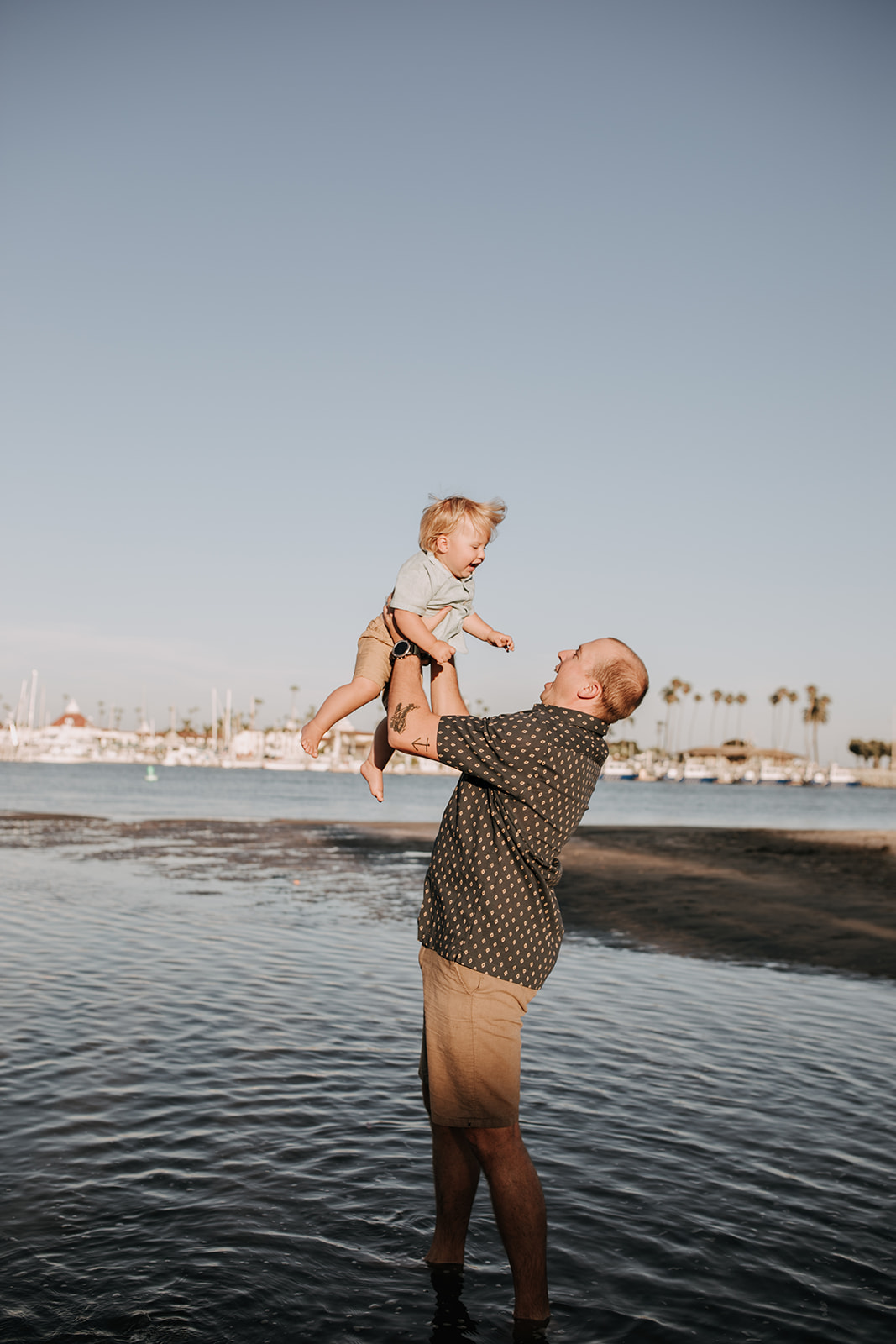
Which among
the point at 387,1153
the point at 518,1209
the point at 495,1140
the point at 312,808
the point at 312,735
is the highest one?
the point at 312,735

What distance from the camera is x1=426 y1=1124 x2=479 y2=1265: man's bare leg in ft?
14.1

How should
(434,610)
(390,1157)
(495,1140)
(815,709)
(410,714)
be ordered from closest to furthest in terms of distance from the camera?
1. (495,1140)
2. (410,714)
3. (434,610)
4. (390,1157)
5. (815,709)

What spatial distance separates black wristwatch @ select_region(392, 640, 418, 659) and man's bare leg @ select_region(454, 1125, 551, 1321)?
199 cm

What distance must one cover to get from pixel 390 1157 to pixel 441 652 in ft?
12.0

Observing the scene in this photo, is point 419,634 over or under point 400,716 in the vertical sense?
over

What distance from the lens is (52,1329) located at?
159 inches

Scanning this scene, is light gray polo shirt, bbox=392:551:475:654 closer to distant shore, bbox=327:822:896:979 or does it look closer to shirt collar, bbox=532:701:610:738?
shirt collar, bbox=532:701:610:738

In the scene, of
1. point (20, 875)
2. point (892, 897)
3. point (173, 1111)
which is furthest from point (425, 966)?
point (20, 875)

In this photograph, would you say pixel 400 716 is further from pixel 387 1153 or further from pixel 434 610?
pixel 387 1153

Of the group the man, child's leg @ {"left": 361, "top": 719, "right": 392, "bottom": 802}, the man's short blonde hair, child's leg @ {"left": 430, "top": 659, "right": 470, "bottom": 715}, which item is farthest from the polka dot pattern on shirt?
child's leg @ {"left": 361, "top": 719, "right": 392, "bottom": 802}

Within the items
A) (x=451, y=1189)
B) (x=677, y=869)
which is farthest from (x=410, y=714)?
(x=677, y=869)

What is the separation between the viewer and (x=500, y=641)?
487 cm

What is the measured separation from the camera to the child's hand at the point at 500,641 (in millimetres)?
4855

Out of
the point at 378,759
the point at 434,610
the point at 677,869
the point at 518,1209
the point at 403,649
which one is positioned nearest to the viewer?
the point at 518,1209
